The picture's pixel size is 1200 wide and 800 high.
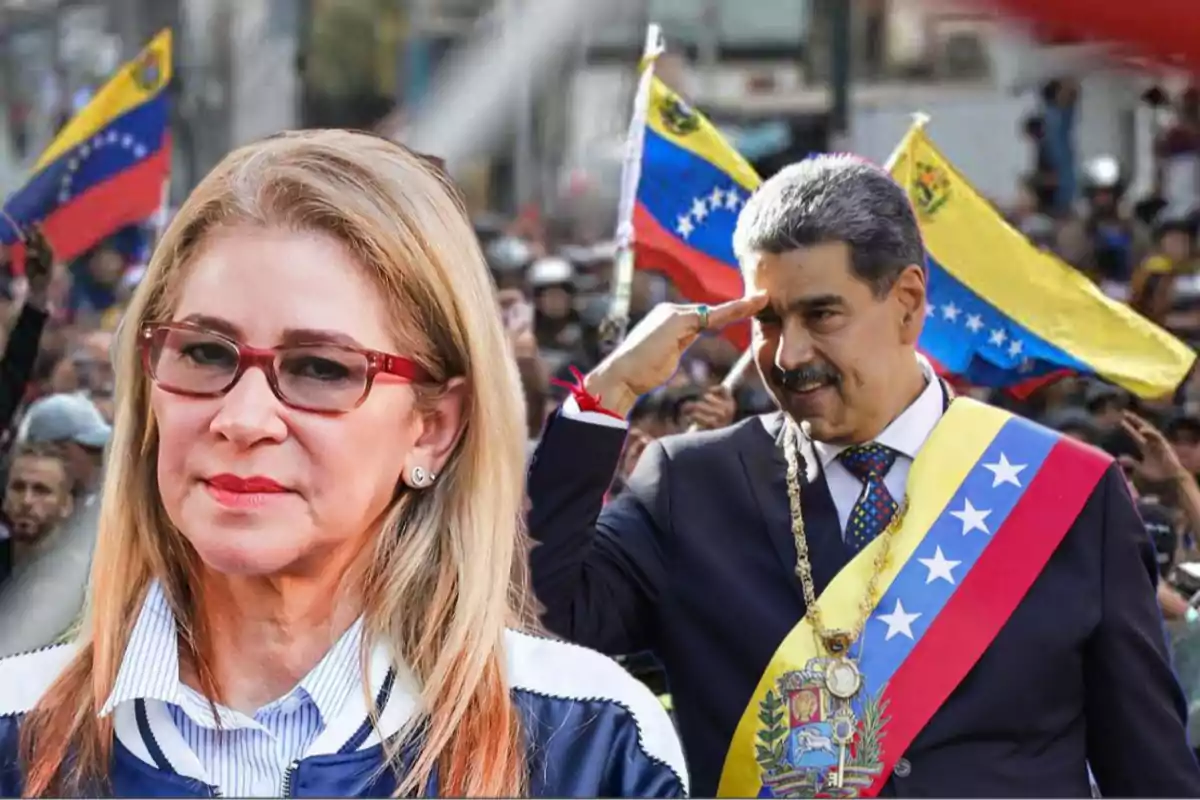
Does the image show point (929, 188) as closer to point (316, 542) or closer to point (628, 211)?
point (628, 211)

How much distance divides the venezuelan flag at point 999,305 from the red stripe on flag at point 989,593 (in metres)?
2.61

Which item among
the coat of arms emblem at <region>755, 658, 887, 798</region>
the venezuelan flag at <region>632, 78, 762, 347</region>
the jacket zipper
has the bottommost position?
the coat of arms emblem at <region>755, 658, 887, 798</region>

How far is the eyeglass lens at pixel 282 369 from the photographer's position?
80.0 inches

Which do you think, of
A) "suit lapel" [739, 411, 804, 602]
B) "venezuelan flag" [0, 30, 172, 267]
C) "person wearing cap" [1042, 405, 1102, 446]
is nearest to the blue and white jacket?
"suit lapel" [739, 411, 804, 602]

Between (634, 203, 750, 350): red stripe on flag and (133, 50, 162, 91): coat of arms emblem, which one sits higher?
Answer: (133, 50, 162, 91): coat of arms emblem

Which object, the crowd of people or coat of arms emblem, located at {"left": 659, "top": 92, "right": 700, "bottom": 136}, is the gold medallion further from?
coat of arms emblem, located at {"left": 659, "top": 92, "right": 700, "bottom": 136}

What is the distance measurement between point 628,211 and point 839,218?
105 inches

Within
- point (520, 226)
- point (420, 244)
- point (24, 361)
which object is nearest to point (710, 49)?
point (520, 226)

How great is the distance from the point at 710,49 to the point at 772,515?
19400 millimetres

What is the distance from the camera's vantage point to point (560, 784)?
6.81 feet

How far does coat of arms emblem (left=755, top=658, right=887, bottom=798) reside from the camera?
3291 millimetres

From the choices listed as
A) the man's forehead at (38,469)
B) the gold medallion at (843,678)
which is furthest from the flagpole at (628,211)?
the gold medallion at (843,678)

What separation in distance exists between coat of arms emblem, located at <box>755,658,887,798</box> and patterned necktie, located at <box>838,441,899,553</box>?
0.98 ft

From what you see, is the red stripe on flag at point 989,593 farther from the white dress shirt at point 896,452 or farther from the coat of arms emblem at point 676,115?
the coat of arms emblem at point 676,115
